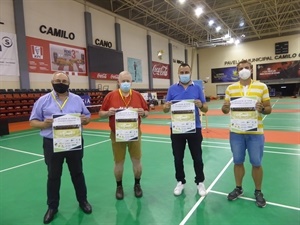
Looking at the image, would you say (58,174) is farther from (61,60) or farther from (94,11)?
(94,11)

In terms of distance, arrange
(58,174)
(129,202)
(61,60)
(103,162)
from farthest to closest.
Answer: (61,60) → (103,162) → (129,202) → (58,174)

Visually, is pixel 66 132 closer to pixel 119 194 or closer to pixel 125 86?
pixel 125 86

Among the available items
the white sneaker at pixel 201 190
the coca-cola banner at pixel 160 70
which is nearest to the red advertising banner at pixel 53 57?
the coca-cola banner at pixel 160 70

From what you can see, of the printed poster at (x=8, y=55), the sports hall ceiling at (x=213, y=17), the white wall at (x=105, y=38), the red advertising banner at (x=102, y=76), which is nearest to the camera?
the printed poster at (x=8, y=55)

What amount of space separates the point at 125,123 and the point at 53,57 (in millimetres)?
12440

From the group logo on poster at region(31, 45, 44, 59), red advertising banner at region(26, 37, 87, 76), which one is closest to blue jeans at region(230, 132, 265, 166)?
red advertising banner at region(26, 37, 87, 76)

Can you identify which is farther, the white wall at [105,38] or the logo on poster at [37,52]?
the logo on poster at [37,52]

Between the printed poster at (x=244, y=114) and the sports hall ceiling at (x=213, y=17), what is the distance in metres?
15.8

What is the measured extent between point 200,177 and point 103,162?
8.16 ft

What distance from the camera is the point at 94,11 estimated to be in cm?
1634

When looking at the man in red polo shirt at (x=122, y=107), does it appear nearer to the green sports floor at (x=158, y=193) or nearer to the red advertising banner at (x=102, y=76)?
the green sports floor at (x=158, y=193)

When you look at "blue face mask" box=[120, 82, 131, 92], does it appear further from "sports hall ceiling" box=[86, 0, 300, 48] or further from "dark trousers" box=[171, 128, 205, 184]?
"sports hall ceiling" box=[86, 0, 300, 48]

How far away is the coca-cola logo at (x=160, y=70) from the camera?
23205 millimetres

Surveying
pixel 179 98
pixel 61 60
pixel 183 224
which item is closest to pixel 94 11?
pixel 61 60
